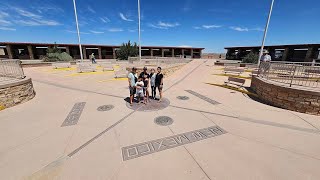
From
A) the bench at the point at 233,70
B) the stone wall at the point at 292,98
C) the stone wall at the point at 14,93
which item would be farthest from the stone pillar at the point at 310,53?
the stone wall at the point at 14,93

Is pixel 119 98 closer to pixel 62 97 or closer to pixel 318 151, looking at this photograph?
pixel 62 97

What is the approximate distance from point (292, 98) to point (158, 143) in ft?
19.3

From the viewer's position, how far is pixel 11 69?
24.9 feet

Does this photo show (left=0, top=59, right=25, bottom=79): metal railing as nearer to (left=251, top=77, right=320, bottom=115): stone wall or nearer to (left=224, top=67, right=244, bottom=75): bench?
(left=251, top=77, right=320, bottom=115): stone wall

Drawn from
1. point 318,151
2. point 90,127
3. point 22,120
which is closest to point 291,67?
point 318,151

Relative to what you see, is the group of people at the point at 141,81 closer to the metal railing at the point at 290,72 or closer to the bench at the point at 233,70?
the metal railing at the point at 290,72

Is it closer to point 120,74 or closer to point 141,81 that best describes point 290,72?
point 141,81

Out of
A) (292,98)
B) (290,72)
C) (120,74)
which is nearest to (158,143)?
(292,98)

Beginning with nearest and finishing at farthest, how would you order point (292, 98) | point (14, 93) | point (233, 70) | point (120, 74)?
1. point (292, 98)
2. point (14, 93)
3. point (120, 74)
4. point (233, 70)


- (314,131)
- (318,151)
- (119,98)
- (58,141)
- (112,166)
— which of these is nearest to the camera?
(112,166)

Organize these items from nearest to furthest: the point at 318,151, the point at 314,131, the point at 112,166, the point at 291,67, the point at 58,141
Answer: the point at 112,166 → the point at 318,151 → the point at 58,141 → the point at 314,131 → the point at 291,67

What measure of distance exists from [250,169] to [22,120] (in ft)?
23.1

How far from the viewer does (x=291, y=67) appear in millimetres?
6340

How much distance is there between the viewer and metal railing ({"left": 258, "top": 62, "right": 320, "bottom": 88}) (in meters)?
6.39
